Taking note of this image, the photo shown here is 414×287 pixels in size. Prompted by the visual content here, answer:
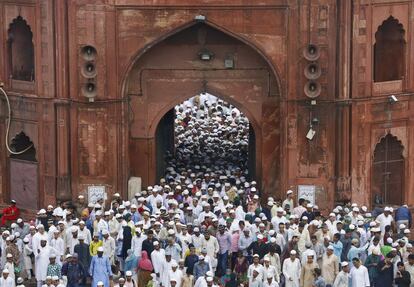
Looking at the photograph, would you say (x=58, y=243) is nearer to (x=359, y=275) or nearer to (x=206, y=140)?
(x=359, y=275)

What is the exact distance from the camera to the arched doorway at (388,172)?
3072 cm

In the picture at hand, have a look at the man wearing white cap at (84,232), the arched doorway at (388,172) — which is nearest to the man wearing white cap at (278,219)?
the man wearing white cap at (84,232)

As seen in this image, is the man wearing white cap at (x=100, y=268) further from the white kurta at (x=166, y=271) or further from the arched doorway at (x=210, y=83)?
the arched doorway at (x=210, y=83)

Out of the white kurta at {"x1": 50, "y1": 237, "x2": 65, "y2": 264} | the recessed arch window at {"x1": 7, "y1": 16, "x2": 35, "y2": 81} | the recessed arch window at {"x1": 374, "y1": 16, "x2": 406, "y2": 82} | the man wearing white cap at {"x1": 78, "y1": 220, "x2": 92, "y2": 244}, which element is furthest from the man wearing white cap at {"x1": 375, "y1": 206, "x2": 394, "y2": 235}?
the recessed arch window at {"x1": 7, "y1": 16, "x2": 35, "y2": 81}

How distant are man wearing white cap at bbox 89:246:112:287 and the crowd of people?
0.7 inches

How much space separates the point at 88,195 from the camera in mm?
30078

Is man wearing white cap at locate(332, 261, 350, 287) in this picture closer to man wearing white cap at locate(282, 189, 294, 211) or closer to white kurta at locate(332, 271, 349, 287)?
white kurta at locate(332, 271, 349, 287)

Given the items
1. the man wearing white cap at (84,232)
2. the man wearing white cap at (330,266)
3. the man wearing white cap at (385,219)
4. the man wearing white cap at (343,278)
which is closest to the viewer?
the man wearing white cap at (343,278)

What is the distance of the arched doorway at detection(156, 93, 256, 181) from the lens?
3288cm

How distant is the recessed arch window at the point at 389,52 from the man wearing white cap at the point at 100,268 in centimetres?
842

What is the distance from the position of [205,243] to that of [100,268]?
2.14m

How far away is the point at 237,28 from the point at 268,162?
10.0 feet

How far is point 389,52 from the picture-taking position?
3100 cm

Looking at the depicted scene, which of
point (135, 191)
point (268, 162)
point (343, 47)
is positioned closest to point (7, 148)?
point (135, 191)
